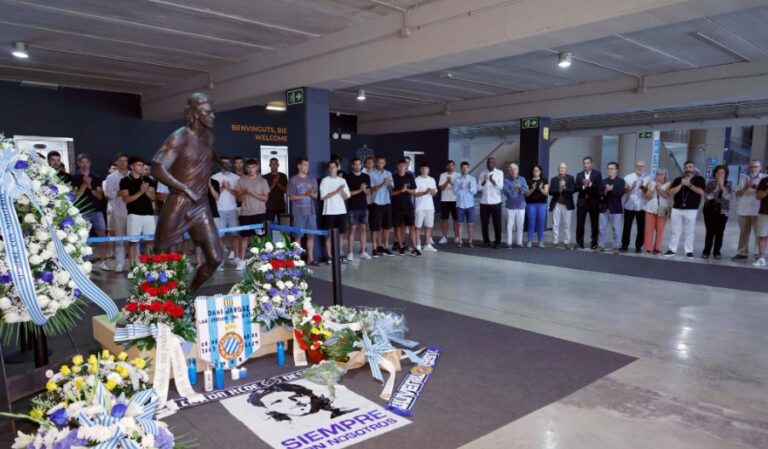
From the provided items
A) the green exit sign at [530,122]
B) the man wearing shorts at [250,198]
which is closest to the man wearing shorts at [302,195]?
the man wearing shorts at [250,198]

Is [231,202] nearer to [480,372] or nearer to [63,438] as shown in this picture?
[480,372]

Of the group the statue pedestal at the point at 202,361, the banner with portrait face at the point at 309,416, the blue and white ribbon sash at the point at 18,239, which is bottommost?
the banner with portrait face at the point at 309,416

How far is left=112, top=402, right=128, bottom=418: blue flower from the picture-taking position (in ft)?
5.32

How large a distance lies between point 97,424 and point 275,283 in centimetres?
244

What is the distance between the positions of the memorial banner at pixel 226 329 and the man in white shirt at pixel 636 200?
24.6ft

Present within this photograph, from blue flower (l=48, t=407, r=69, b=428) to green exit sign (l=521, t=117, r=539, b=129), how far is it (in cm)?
1145

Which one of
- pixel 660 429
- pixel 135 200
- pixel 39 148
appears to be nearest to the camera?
pixel 660 429

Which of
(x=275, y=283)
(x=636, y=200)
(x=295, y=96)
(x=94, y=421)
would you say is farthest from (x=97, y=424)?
(x=636, y=200)

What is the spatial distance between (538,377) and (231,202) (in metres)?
5.88

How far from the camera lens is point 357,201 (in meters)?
8.53

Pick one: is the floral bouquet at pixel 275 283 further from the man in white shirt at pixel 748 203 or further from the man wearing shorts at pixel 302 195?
the man in white shirt at pixel 748 203

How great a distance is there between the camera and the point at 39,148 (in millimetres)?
10477

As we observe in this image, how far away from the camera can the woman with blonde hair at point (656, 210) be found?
855cm

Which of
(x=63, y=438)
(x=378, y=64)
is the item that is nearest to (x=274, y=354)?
(x=63, y=438)
